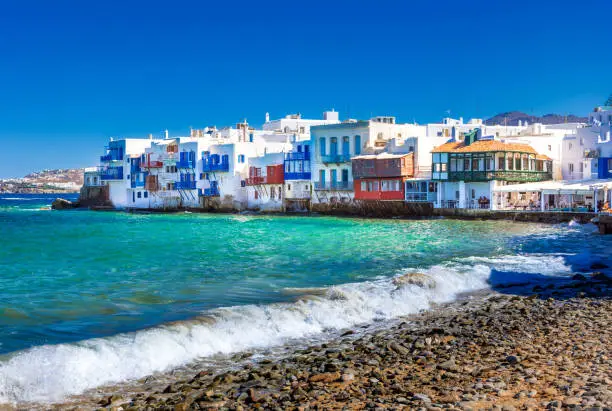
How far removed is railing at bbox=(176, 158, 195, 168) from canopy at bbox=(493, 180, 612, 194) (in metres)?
35.4

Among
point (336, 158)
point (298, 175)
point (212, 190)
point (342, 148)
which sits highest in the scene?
point (342, 148)

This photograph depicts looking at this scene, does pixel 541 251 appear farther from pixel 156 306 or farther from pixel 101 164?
pixel 101 164

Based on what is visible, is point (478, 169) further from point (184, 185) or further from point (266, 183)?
point (184, 185)

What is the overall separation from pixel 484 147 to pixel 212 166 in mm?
30846

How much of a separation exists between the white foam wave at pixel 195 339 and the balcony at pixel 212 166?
52.6m

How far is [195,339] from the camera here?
12.0 m

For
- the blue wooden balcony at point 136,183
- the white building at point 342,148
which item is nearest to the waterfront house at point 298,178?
the white building at point 342,148

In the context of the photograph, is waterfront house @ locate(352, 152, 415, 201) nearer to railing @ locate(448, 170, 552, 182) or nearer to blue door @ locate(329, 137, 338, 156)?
blue door @ locate(329, 137, 338, 156)

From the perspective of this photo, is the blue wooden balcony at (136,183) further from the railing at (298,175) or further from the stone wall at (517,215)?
the stone wall at (517,215)

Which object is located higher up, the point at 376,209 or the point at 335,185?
the point at 335,185

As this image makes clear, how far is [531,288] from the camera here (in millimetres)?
18141

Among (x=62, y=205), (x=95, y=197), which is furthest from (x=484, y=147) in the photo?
(x=62, y=205)

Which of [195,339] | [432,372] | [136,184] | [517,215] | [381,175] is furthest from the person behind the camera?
[136,184]

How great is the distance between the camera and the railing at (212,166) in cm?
6994
